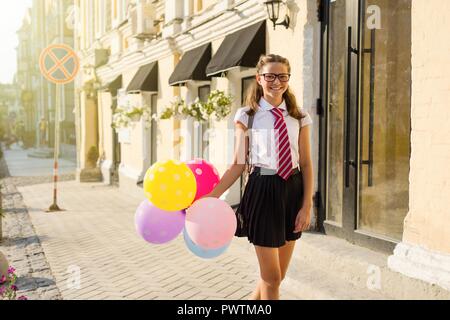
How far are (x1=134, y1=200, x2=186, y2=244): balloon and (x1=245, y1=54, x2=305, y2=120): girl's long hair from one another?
0.89 meters

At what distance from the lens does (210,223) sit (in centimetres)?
347

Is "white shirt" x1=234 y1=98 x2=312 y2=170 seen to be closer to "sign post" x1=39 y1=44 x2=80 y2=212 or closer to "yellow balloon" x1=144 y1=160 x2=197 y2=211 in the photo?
"yellow balloon" x1=144 y1=160 x2=197 y2=211

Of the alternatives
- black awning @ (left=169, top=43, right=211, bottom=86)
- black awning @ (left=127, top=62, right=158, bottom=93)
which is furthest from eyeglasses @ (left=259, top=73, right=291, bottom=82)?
black awning @ (left=127, top=62, right=158, bottom=93)

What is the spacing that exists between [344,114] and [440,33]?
183 cm

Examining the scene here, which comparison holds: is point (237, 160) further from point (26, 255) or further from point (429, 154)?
point (26, 255)

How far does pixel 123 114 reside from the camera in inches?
523

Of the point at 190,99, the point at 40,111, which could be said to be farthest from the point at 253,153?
the point at 40,111

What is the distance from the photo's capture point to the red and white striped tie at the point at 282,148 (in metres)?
3.54

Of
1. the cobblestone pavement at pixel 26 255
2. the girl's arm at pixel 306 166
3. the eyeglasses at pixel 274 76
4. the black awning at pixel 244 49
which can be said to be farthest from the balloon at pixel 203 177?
the black awning at pixel 244 49

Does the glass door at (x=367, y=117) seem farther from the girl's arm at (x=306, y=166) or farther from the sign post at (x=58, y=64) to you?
the sign post at (x=58, y=64)

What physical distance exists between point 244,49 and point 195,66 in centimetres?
220

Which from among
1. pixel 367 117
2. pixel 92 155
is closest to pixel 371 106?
pixel 367 117

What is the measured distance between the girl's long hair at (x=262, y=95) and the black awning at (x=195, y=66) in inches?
254

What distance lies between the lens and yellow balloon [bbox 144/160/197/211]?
3.61m
